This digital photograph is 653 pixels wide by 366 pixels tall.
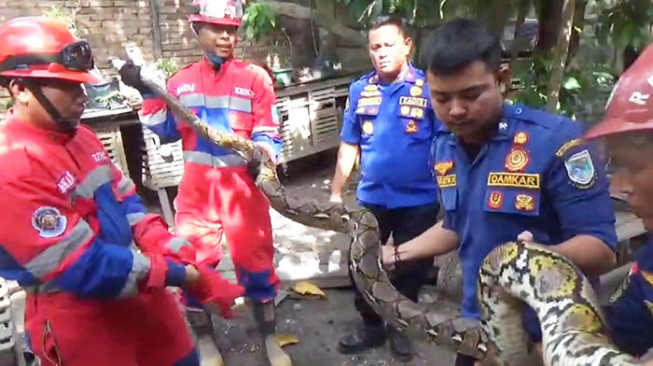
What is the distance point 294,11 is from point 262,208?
4.96 m

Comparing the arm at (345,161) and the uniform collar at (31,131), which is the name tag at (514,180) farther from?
the arm at (345,161)

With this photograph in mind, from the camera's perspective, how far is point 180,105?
392 cm

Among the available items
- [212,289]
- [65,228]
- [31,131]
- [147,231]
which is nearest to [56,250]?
[65,228]

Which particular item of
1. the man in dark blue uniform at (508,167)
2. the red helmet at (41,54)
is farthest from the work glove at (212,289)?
the man in dark blue uniform at (508,167)

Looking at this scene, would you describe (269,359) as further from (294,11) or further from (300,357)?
(294,11)

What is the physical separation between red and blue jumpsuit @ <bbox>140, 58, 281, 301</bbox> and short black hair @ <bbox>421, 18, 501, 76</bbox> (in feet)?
6.53

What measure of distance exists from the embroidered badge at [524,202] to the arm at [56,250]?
4.78 feet

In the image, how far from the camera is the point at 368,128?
13.7 feet

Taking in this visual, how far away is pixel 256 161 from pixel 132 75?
86 centimetres

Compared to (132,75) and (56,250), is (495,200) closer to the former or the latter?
(56,250)

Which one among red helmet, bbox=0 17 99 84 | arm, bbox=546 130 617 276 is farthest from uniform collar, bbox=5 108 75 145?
arm, bbox=546 130 617 276

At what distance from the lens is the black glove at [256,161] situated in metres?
3.98

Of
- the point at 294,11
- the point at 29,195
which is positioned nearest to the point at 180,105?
the point at 29,195

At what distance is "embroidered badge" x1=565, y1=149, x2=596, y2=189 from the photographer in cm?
210
